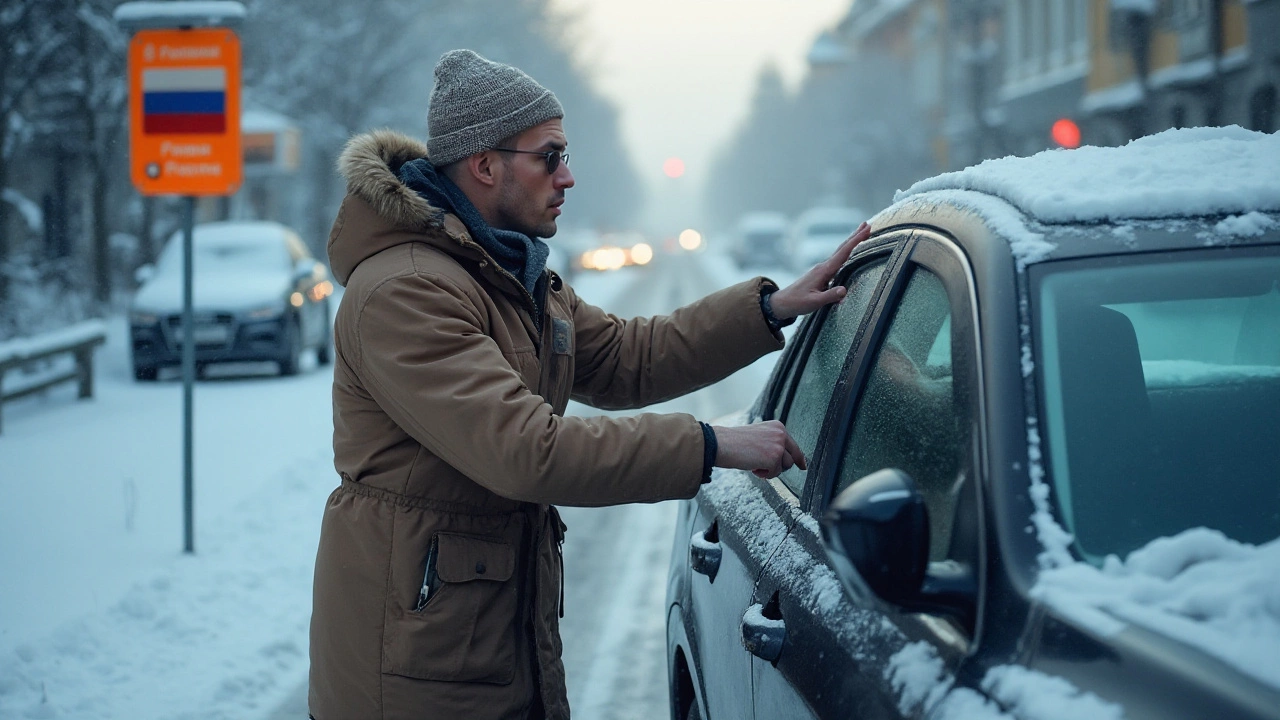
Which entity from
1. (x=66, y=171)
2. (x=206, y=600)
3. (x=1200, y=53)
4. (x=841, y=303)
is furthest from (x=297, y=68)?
(x=841, y=303)

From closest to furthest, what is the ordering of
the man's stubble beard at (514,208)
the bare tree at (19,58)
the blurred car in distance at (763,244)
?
1. the man's stubble beard at (514,208)
2. the bare tree at (19,58)
3. the blurred car in distance at (763,244)

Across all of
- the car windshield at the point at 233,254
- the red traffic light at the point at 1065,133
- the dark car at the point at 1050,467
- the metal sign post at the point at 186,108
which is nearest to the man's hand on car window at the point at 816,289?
the dark car at the point at 1050,467

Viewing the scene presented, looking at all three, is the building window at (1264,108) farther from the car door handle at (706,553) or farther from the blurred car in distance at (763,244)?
the blurred car in distance at (763,244)

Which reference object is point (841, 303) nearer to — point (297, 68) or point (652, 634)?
point (652, 634)

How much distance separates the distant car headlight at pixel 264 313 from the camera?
16.3 metres

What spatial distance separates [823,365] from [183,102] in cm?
542

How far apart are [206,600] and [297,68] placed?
1140 inches

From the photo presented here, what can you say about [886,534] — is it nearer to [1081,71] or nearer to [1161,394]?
[1161,394]

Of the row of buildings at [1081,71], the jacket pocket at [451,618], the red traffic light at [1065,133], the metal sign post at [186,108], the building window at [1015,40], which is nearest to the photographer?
the jacket pocket at [451,618]

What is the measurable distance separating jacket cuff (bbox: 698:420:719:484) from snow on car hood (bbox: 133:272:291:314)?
14.5m

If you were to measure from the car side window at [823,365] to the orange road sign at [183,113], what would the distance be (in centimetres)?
495

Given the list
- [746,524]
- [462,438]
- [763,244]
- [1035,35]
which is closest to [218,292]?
[746,524]

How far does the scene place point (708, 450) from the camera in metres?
2.47

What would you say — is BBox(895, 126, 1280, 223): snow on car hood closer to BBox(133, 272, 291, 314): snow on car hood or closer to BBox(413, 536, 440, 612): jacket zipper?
BBox(413, 536, 440, 612): jacket zipper
